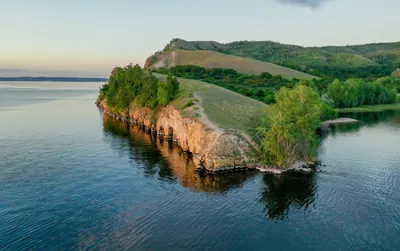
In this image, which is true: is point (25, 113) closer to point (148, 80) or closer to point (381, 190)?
point (148, 80)

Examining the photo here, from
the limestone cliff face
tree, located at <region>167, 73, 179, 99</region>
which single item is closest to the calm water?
the limestone cliff face

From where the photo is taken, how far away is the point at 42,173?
64.4 meters

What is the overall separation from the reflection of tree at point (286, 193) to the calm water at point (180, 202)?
171mm

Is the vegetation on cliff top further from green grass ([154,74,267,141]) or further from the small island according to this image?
green grass ([154,74,267,141])

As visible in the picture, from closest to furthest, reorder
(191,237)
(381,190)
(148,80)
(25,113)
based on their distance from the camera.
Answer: (191,237), (381,190), (148,80), (25,113)

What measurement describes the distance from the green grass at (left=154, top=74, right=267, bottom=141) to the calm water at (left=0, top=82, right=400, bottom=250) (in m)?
13.8

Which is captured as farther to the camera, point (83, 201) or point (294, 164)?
point (294, 164)

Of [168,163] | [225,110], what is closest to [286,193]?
[168,163]

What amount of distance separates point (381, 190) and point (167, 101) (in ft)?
248

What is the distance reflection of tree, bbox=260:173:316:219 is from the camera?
168 feet

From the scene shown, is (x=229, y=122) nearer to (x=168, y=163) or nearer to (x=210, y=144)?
(x=210, y=144)

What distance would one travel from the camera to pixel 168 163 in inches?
2985

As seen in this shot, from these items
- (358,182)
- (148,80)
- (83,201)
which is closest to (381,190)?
(358,182)

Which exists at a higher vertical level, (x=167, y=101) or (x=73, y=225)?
(x=167, y=101)
